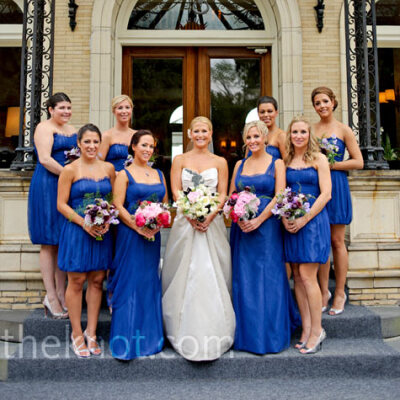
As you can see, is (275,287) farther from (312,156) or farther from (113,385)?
(113,385)

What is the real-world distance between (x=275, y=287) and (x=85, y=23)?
19.1 feet

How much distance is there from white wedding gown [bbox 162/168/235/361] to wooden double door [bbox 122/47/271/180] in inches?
137

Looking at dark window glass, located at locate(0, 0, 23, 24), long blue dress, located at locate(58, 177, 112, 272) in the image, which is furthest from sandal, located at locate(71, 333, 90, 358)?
dark window glass, located at locate(0, 0, 23, 24)

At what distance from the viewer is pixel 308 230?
3.76 m

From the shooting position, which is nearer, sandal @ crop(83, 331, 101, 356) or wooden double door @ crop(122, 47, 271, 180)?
sandal @ crop(83, 331, 101, 356)

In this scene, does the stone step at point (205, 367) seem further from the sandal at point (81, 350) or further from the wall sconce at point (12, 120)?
the wall sconce at point (12, 120)

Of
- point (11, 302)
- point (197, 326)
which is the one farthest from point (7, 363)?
point (197, 326)

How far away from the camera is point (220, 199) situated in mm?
3975

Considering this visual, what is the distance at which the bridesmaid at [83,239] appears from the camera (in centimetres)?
361

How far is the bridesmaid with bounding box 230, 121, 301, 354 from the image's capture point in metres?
3.78

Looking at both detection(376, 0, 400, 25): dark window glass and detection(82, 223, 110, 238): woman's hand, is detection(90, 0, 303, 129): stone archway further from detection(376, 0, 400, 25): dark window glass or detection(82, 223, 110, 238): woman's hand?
detection(82, 223, 110, 238): woman's hand

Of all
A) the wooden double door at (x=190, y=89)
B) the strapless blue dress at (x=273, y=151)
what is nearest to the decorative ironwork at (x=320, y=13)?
the wooden double door at (x=190, y=89)

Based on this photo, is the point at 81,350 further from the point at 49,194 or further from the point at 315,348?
the point at 315,348

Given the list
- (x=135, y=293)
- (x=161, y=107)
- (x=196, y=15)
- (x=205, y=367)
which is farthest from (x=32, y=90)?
(x=205, y=367)
